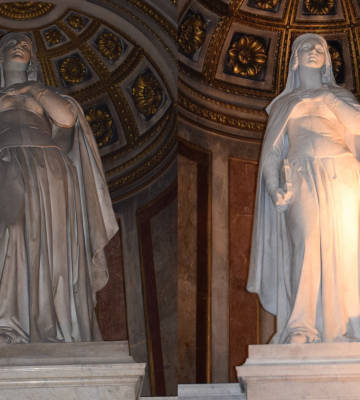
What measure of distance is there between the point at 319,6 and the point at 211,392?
213 inches

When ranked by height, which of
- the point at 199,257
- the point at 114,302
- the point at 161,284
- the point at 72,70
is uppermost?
the point at 72,70

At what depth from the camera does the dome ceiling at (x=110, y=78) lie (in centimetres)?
1088

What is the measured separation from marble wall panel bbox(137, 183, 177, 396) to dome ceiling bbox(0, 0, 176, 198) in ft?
1.64

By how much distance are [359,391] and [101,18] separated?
20.7 feet

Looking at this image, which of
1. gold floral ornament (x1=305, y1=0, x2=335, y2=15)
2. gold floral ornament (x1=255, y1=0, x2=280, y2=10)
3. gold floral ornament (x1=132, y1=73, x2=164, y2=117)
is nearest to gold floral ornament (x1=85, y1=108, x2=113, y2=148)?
gold floral ornament (x1=132, y1=73, x2=164, y2=117)

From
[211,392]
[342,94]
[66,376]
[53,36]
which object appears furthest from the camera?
[53,36]

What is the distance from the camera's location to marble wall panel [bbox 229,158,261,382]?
9.91 metres

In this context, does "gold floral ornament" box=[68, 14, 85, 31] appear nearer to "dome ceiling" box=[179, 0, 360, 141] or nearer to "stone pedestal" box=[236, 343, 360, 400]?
"dome ceiling" box=[179, 0, 360, 141]

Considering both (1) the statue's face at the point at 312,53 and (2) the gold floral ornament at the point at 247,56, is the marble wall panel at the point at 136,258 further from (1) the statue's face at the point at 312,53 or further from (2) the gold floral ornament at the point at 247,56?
(1) the statue's face at the point at 312,53

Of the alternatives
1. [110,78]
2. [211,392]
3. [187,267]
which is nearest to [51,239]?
[211,392]

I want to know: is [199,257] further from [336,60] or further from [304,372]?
[304,372]

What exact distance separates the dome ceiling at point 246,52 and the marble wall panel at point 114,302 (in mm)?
1802

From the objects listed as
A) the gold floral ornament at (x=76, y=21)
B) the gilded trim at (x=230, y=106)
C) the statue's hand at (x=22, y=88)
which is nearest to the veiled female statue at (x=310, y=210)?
the statue's hand at (x=22, y=88)

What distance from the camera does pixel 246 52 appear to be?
10812 mm
